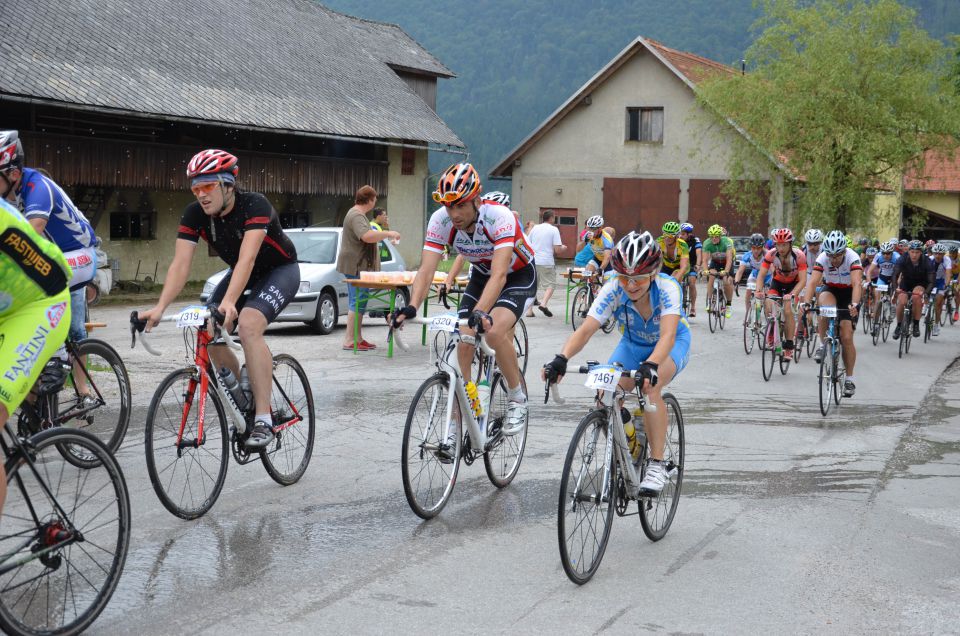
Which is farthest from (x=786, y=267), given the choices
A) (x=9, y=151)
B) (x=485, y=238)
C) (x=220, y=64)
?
(x=220, y=64)

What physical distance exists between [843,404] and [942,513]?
4906 mm

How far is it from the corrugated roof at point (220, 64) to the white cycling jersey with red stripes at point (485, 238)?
1910 centimetres

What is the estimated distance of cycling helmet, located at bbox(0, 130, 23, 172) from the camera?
575cm

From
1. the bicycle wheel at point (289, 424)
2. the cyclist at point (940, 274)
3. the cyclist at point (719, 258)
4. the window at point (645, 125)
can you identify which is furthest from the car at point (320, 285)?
the window at point (645, 125)

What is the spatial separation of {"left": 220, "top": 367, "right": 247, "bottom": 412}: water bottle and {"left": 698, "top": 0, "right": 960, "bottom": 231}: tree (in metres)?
34.6

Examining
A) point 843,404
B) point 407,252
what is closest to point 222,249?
point 843,404

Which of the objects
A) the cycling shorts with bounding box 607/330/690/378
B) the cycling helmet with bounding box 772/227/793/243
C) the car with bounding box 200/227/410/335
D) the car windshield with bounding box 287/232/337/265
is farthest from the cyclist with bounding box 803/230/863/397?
the car windshield with bounding box 287/232/337/265

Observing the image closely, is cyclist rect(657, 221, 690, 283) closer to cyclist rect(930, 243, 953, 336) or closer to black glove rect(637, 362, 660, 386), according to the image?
cyclist rect(930, 243, 953, 336)

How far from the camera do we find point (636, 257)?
5852 mm

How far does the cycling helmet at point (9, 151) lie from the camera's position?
575 centimetres

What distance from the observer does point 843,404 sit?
11.8 m

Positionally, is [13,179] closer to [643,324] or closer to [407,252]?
[643,324]

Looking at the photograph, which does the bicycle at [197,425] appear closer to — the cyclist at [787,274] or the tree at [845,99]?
the cyclist at [787,274]

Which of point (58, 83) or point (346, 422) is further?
point (58, 83)
